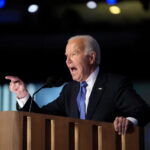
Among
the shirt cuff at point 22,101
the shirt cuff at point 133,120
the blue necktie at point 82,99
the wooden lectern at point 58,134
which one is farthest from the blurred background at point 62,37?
the wooden lectern at point 58,134

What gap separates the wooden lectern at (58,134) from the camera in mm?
2355

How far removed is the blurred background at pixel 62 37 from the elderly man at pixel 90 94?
5.21 ft

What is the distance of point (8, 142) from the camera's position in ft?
7.68

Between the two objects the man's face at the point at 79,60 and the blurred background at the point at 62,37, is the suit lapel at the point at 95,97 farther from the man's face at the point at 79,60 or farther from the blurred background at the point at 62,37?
the blurred background at the point at 62,37

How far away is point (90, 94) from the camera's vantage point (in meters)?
2.95

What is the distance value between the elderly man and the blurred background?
159cm

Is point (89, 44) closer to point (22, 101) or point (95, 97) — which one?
point (95, 97)

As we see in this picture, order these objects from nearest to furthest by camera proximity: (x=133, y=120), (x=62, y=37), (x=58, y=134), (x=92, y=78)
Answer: (x=58, y=134)
(x=133, y=120)
(x=92, y=78)
(x=62, y=37)

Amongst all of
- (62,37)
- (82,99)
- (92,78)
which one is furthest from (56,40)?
(82,99)

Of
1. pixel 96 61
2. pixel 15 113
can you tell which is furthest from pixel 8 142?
pixel 96 61

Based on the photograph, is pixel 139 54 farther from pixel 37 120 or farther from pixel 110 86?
pixel 37 120

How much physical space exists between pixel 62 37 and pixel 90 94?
2187 millimetres

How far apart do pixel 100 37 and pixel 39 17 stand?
0.62 meters

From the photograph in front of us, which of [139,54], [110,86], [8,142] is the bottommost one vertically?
[8,142]
